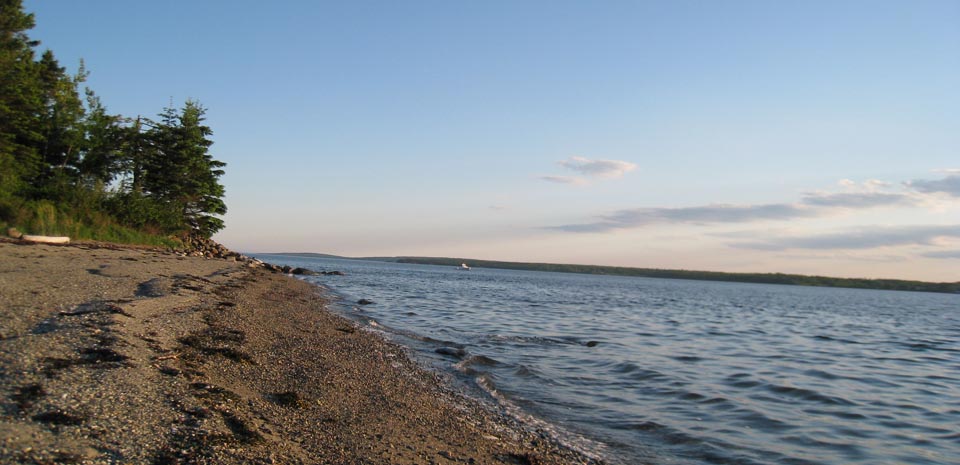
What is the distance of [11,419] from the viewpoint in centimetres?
479

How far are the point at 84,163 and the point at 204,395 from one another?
39365 millimetres

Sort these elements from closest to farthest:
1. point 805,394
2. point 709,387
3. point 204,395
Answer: point 204,395 → point 805,394 → point 709,387

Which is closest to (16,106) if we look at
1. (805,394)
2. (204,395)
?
(204,395)

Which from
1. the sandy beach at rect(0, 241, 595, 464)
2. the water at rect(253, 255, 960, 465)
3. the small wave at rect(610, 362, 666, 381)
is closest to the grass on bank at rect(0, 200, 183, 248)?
the water at rect(253, 255, 960, 465)

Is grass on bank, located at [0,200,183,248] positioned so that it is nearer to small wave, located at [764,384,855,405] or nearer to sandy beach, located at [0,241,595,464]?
sandy beach, located at [0,241,595,464]

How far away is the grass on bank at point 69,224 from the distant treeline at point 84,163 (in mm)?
51

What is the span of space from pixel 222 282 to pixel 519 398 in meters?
16.4

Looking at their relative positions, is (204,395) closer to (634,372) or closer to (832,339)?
(634,372)

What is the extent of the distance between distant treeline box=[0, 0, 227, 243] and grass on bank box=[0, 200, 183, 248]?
51mm

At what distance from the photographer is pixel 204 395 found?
657 cm

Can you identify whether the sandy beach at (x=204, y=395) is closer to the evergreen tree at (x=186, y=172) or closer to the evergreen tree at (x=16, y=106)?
the evergreen tree at (x=16, y=106)

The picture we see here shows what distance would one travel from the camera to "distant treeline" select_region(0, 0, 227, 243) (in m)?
30.8

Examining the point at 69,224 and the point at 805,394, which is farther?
the point at 69,224

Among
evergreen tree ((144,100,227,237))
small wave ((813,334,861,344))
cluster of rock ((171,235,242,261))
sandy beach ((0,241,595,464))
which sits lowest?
small wave ((813,334,861,344))
